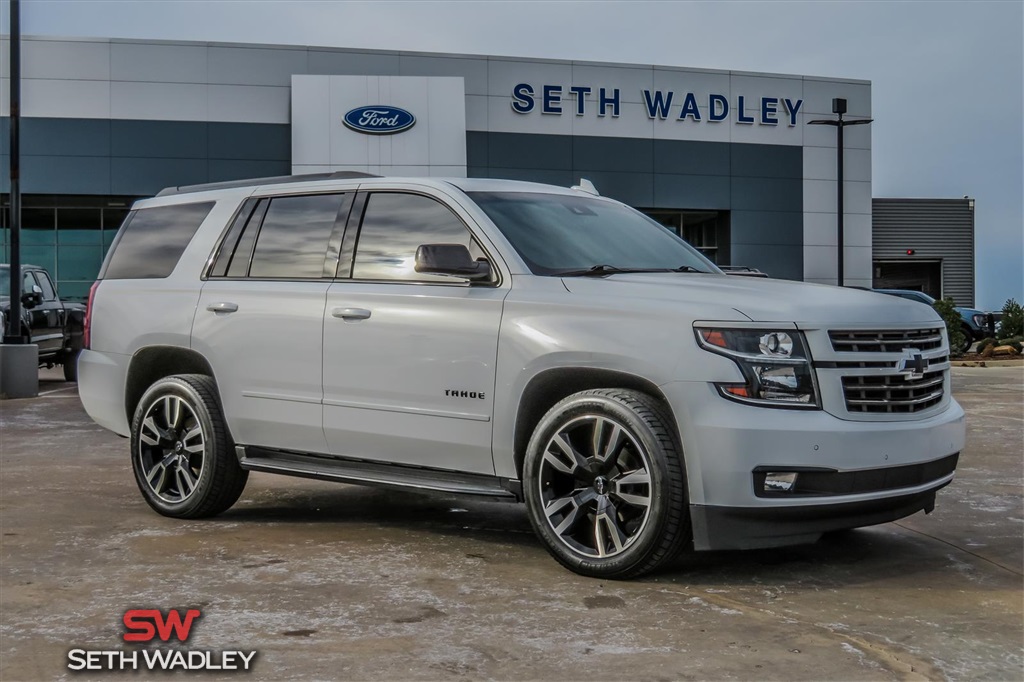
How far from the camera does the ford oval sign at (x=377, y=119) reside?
35.9 metres

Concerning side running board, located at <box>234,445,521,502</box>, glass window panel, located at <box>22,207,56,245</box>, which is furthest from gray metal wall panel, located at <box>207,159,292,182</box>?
side running board, located at <box>234,445,521,502</box>

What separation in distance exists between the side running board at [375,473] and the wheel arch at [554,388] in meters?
0.17

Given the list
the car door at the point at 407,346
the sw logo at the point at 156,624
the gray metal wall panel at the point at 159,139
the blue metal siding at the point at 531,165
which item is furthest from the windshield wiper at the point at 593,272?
the gray metal wall panel at the point at 159,139

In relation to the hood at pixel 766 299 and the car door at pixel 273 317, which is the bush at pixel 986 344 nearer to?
the hood at pixel 766 299

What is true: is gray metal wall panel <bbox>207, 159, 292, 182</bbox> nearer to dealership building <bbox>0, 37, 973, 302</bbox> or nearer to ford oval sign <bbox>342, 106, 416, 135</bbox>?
dealership building <bbox>0, 37, 973, 302</bbox>

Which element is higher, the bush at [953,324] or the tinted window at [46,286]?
the tinted window at [46,286]

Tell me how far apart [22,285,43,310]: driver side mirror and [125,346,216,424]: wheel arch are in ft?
36.1

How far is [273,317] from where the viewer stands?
636cm

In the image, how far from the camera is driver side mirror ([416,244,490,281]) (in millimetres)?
5500

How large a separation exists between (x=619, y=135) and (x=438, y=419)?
35.6m

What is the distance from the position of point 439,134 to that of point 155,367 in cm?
3019

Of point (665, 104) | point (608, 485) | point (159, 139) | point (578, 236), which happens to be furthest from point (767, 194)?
point (608, 485)

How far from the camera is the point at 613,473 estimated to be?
5.12 m

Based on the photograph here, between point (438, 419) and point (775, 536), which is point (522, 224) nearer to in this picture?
point (438, 419)
